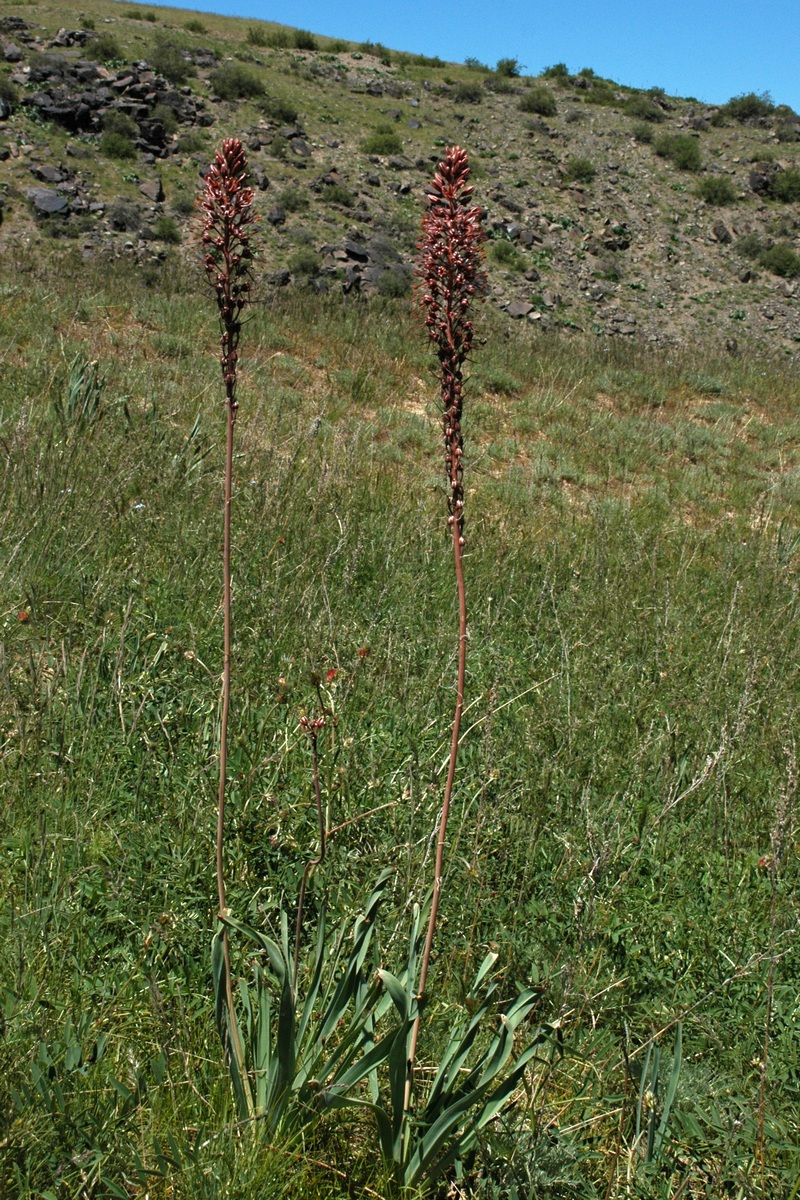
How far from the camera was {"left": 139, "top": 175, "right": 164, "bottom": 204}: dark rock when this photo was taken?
→ 20.0 meters

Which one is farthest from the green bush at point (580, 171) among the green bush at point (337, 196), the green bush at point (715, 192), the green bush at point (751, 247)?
the green bush at point (337, 196)

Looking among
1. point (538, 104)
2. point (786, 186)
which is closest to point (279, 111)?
point (538, 104)

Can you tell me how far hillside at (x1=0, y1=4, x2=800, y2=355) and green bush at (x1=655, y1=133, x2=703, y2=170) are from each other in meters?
0.09

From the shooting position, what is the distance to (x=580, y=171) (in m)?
29.2

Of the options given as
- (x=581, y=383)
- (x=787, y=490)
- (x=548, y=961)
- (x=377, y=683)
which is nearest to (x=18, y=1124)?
(x=548, y=961)

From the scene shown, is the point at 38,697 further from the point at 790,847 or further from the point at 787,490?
the point at 787,490

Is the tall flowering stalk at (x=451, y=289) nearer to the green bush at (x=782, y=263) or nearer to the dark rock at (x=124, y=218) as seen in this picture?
the dark rock at (x=124, y=218)

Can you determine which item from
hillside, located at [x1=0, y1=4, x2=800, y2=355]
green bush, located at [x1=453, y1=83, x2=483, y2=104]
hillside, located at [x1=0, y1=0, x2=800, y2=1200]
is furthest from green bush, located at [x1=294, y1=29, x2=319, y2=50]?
hillside, located at [x1=0, y1=0, x2=800, y2=1200]

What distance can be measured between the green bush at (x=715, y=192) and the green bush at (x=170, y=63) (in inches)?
692

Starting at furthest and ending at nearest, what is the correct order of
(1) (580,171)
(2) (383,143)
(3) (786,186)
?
1. (3) (786,186)
2. (1) (580,171)
3. (2) (383,143)

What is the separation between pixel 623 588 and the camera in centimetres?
486

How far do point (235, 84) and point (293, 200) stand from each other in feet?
25.3

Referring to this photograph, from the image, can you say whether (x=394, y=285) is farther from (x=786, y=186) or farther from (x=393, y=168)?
(x=786, y=186)

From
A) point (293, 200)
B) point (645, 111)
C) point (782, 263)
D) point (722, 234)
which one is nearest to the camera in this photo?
point (293, 200)
